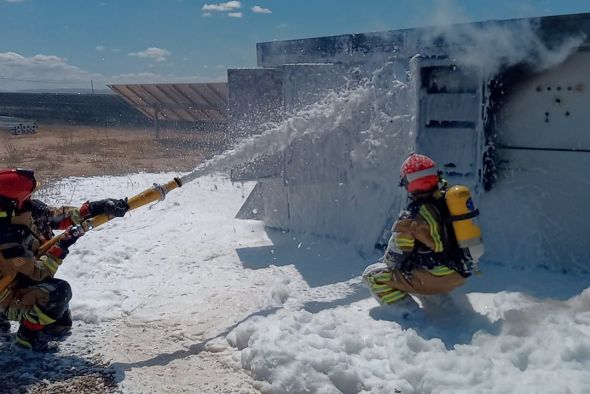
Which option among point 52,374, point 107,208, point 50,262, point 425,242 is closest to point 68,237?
point 50,262

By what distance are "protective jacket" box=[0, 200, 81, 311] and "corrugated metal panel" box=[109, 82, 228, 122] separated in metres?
13.9

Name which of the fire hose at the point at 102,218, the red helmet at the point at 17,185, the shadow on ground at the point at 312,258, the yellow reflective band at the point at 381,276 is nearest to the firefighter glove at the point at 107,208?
the fire hose at the point at 102,218

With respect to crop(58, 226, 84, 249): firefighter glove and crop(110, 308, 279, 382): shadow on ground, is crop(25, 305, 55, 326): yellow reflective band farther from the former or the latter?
crop(110, 308, 279, 382): shadow on ground

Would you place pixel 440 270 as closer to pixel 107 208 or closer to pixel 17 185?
pixel 107 208

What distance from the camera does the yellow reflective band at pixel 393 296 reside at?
3.94m

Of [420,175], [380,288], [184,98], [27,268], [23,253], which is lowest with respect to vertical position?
[380,288]

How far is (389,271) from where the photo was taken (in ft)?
13.0

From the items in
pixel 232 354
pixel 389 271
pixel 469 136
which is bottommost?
pixel 232 354

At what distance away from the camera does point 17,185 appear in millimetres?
3660

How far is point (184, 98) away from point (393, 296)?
16167mm

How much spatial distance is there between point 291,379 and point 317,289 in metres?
1.55

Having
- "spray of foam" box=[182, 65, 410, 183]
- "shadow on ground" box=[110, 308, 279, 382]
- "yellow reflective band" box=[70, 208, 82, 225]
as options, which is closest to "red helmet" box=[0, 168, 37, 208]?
"yellow reflective band" box=[70, 208, 82, 225]

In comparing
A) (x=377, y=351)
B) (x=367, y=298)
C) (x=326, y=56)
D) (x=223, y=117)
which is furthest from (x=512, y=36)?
(x=223, y=117)

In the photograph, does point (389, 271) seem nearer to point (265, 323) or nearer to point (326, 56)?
point (265, 323)
